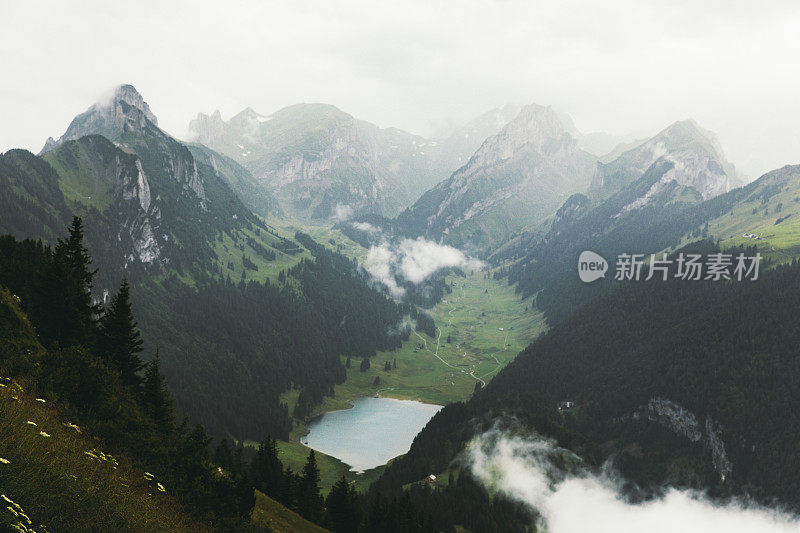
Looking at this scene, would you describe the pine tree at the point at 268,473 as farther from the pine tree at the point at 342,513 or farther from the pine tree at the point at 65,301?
the pine tree at the point at 65,301

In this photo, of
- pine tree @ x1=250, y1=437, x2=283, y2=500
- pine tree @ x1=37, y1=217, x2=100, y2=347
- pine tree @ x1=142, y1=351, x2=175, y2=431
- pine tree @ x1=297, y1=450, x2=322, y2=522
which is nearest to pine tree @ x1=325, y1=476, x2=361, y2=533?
pine tree @ x1=297, y1=450, x2=322, y2=522

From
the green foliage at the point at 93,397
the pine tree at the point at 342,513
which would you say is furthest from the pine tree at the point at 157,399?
the pine tree at the point at 342,513

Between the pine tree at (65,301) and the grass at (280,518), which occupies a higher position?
the pine tree at (65,301)

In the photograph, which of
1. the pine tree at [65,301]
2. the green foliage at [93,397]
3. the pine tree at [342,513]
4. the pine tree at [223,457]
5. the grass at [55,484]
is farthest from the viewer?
the pine tree at [342,513]

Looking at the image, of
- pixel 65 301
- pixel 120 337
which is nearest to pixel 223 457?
pixel 120 337

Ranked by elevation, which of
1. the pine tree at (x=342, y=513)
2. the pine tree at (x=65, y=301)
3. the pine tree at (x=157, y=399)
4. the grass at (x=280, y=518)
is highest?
the pine tree at (x=65, y=301)

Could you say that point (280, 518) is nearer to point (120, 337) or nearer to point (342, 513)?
point (342, 513)

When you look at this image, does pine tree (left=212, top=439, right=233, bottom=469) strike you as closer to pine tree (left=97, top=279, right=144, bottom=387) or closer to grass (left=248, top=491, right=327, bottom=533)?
grass (left=248, top=491, right=327, bottom=533)

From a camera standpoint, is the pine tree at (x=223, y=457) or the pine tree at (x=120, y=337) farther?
the pine tree at (x=223, y=457)

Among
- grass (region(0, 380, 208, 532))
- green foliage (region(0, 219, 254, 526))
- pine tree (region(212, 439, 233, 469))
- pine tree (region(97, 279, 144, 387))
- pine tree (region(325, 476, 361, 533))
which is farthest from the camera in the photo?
pine tree (region(325, 476, 361, 533))

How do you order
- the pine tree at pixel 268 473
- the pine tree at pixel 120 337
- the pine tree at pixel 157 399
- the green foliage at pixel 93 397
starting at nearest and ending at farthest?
the green foliage at pixel 93 397 < the pine tree at pixel 120 337 < the pine tree at pixel 157 399 < the pine tree at pixel 268 473

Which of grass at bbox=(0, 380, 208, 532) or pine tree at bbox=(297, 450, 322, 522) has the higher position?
grass at bbox=(0, 380, 208, 532)

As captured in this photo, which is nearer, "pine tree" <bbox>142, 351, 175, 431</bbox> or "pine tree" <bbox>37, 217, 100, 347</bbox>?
"pine tree" <bbox>37, 217, 100, 347</bbox>

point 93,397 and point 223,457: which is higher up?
point 93,397
